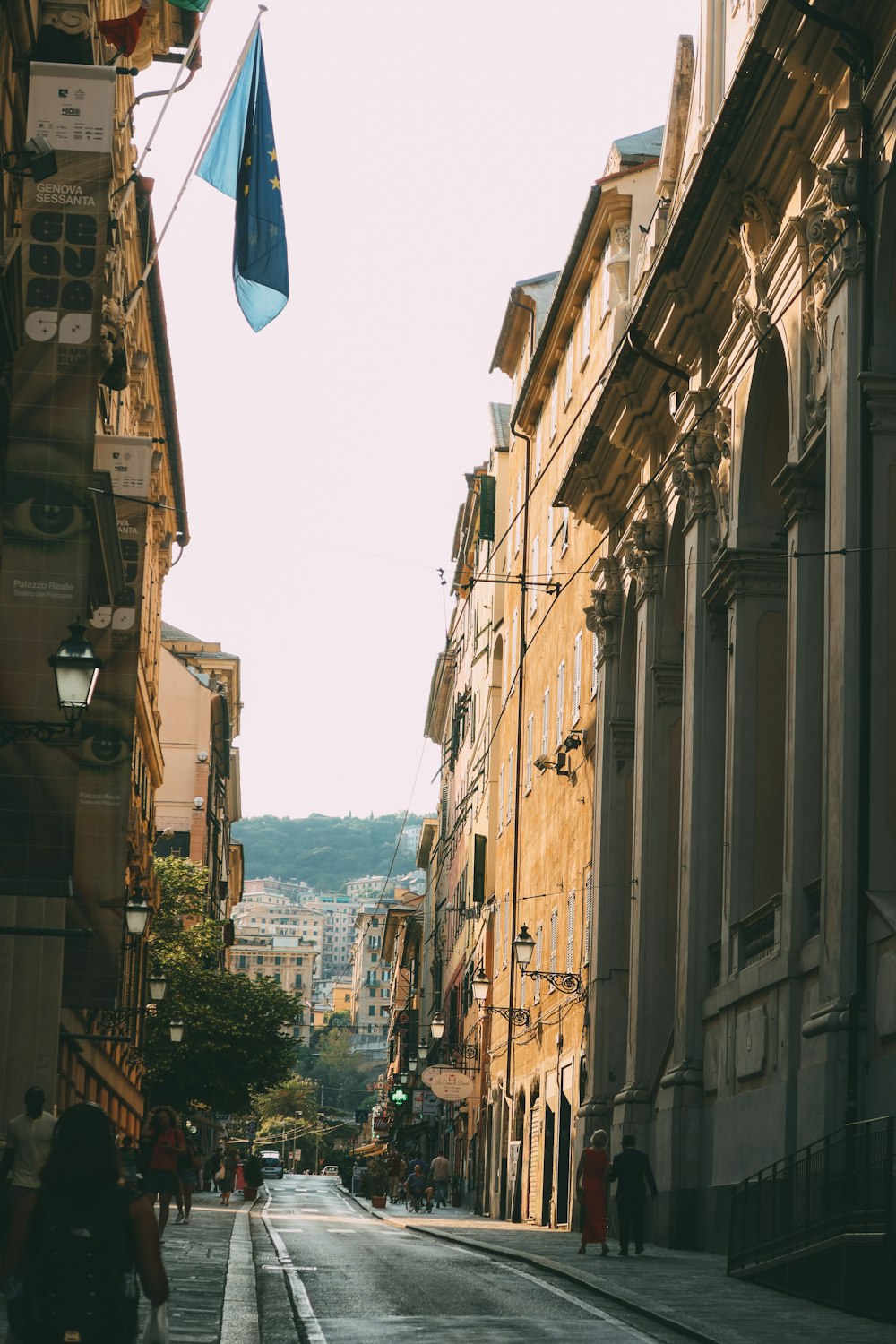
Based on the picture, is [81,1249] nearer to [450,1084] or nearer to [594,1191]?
[594,1191]

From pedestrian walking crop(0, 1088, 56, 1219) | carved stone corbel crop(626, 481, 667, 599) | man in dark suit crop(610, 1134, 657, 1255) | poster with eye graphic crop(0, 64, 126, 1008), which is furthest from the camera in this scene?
carved stone corbel crop(626, 481, 667, 599)

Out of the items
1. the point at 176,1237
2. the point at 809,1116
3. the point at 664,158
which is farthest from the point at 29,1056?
the point at 664,158

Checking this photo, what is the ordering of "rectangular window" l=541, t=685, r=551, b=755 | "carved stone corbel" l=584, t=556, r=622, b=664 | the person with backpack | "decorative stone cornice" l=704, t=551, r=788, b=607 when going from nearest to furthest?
the person with backpack
"decorative stone cornice" l=704, t=551, r=788, b=607
"carved stone corbel" l=584, t=556, r=622, b=664
"rectangular window" l=541, t=685, r=551, b=755

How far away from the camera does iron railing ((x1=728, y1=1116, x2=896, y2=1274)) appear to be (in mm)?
14484

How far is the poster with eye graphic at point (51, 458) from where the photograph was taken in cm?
1988

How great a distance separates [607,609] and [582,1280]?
16812mm

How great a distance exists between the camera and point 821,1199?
52.4 feet

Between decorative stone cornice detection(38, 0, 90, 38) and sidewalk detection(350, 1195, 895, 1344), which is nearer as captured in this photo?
sidewalk detection(350, 1195, 895, 1344)

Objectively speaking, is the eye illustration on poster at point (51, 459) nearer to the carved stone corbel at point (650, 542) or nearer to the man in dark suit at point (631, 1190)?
the man in dark suit at point (631, 1190)

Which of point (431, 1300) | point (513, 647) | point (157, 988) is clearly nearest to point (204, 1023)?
point (513, 647)

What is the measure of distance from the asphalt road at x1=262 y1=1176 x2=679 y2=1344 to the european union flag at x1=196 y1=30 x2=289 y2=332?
36.7 ft

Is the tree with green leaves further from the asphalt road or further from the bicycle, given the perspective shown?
the asphalt road

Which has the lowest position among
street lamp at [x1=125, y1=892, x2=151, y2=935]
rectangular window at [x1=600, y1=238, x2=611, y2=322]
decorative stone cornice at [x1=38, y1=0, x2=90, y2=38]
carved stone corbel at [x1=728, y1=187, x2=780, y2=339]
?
street lamp at [x1=125, y1=892, x2=151, y2=935]

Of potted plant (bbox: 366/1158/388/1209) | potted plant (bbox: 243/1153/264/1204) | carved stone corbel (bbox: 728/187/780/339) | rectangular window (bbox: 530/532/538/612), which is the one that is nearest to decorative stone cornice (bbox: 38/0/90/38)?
carved stone corbel (bbox: 728/187/780/339)
